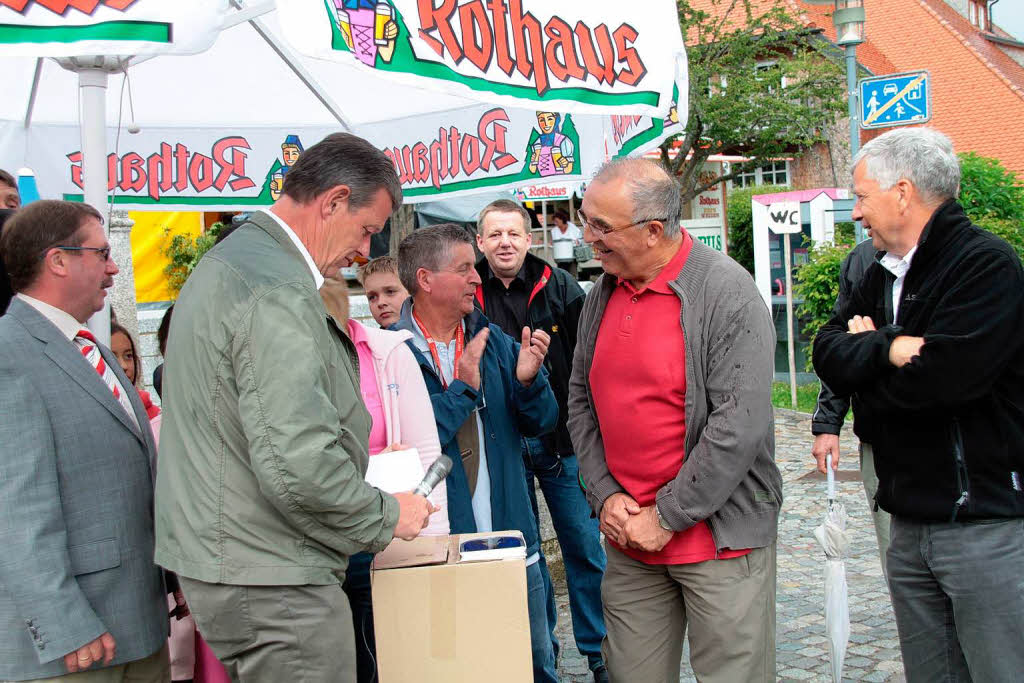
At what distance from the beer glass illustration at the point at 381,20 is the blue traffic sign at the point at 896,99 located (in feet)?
24.1

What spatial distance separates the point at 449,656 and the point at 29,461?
1.17 metres

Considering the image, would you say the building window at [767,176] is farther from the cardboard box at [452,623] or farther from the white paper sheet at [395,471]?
the cardboard box at [452,623]

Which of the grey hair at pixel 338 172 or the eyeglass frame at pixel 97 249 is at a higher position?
the grey hair at pixel 338 172

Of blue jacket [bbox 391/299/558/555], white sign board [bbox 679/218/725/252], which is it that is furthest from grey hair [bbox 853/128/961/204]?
white sign board [bbox 679/218/725/252]

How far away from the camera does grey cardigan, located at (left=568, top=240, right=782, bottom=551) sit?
2.69 m

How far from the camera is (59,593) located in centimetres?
222

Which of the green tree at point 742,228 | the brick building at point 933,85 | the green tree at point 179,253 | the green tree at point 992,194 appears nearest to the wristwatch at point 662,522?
the green tree at point 179,253

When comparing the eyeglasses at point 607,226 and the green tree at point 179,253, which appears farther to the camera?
the green tree at point 179,253

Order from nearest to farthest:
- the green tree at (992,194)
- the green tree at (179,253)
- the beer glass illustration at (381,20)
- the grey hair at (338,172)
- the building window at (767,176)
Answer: the grey hair at (338,172)
the beer glass illustration at (381,20)
the green tree at (179,253)
the green tree at (992,194)
the building window at (767,176)

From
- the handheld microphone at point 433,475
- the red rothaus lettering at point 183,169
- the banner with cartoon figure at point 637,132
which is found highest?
the red rothaus lettering at point 183,169

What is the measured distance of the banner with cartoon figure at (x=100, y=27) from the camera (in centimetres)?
226

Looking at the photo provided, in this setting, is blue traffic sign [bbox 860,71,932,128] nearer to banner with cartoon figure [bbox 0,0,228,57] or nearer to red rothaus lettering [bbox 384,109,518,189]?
red rothaus lettering [bbox 384,109,518,189]

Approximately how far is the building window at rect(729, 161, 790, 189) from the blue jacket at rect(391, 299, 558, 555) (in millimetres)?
32684

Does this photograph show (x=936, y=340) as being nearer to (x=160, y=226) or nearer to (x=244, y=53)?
(x=244, y=53)
